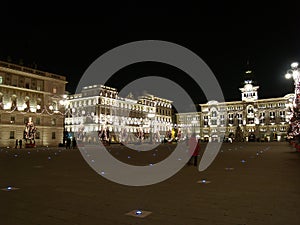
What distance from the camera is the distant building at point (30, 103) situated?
A: 51.6 meters

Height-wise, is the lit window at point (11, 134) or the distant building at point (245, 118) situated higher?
the distant building at point (245, 118)

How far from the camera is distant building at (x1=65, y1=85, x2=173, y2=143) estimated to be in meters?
89.9

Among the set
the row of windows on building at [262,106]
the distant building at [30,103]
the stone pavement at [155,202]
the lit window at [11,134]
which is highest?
the row of windows on building at [262,106]

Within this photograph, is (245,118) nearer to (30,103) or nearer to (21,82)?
(30,103)

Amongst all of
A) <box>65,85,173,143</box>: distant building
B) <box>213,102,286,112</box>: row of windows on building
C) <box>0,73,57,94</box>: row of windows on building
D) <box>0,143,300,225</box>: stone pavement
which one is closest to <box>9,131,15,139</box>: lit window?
<box>0,73,57,94</box>: row of windows on building

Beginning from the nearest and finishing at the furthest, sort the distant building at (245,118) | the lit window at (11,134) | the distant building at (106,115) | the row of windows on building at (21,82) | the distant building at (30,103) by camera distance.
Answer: the distant building at (30,103)
the lit window at (11,134)
the row of windows on building at (21,82)
the distant building at (106,115)
the distant building at (245,118)

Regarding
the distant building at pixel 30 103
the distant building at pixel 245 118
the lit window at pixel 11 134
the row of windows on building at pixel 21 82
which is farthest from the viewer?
the distant building at pixel 245 118

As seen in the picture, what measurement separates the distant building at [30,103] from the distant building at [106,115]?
2161cm

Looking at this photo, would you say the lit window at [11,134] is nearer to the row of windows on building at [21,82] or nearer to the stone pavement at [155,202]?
the row of windows on building at [21,82]

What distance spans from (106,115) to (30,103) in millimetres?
36847

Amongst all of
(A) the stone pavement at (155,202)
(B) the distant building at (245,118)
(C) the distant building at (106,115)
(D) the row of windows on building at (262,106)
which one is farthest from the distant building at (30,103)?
(D) the row of windows on building at (262,106)

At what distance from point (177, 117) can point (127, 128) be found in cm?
4918

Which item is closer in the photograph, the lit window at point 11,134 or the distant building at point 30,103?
the distant building at point 30,103

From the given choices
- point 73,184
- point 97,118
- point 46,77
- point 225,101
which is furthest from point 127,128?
point 73,184
